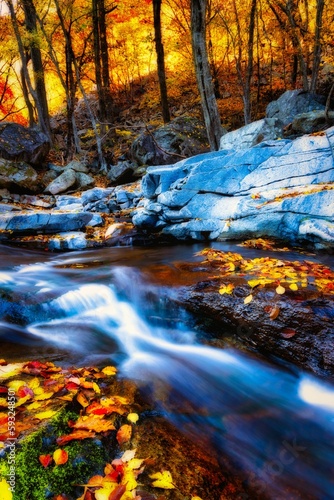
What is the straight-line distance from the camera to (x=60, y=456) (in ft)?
5.60

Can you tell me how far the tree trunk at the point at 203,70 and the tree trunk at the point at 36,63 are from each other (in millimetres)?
11869

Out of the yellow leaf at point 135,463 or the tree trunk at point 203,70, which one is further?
the tree trunk at point 203,70

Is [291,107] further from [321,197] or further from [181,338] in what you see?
[181,338]

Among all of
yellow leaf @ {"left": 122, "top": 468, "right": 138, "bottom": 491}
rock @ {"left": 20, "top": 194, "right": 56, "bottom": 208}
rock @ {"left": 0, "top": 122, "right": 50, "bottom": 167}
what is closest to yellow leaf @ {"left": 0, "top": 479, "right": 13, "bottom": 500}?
yellow leaf @ {"left": 122, "top": 468, "right": 138, "bottom": 491}

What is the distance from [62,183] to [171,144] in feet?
18.8

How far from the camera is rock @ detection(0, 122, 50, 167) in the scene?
574 inches

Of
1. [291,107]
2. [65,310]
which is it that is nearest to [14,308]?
[65,310]

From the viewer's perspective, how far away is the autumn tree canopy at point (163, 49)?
53.3ft

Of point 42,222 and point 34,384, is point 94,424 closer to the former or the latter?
point 34,384

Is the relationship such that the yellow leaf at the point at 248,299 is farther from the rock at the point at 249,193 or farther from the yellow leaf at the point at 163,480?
the rock at the point at 249,193

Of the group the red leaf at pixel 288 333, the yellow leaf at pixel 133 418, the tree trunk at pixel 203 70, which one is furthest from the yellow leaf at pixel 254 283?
the tree trunk at pixel 203 70

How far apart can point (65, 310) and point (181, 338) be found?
190 cm

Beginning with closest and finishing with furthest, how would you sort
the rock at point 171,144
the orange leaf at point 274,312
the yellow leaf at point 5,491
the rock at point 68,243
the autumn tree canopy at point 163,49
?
the yellow leaf at point 5,491 → the orange leaf at point 274,312 → the rock at point 68,243 → the rock at point 171,144 → the autumn tree canopy at point 163,49

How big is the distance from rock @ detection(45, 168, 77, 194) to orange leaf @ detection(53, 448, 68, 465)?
1404 centimetres
